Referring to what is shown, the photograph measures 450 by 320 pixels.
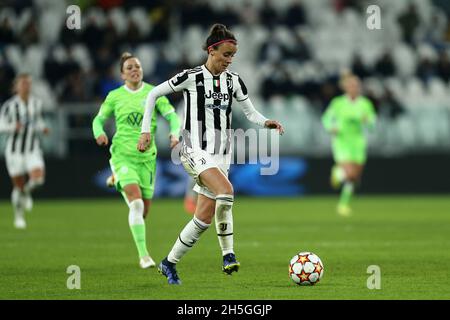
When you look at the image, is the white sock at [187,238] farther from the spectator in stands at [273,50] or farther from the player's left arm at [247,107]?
the spectator in stands at [273,50]

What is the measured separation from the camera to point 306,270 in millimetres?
9328

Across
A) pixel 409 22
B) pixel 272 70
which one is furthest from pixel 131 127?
pixel 409 22

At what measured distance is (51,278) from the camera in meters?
10.2

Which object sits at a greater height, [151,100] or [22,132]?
[22,132]

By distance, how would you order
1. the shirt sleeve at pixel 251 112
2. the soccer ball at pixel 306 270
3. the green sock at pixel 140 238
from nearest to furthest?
the soccer ball at pixel 306 270, the shirt sleeve at pixel 251 112, the green sock at pixel 140 238

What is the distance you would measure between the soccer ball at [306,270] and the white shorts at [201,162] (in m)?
1.01

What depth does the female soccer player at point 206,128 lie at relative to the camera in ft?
31.3

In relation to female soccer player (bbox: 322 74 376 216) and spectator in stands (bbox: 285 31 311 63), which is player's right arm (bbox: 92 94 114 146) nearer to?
female soccer player (bbox: 322 74 376 216)

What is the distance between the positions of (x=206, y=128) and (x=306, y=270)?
1.65 m

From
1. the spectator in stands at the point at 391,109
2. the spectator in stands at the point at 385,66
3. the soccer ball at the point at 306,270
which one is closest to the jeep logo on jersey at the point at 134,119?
the soccer ball at the point at 306,270

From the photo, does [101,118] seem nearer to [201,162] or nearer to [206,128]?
[206,128]

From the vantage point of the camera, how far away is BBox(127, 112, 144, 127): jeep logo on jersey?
11461mm

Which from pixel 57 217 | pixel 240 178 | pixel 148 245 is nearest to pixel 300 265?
pixel 148 245
